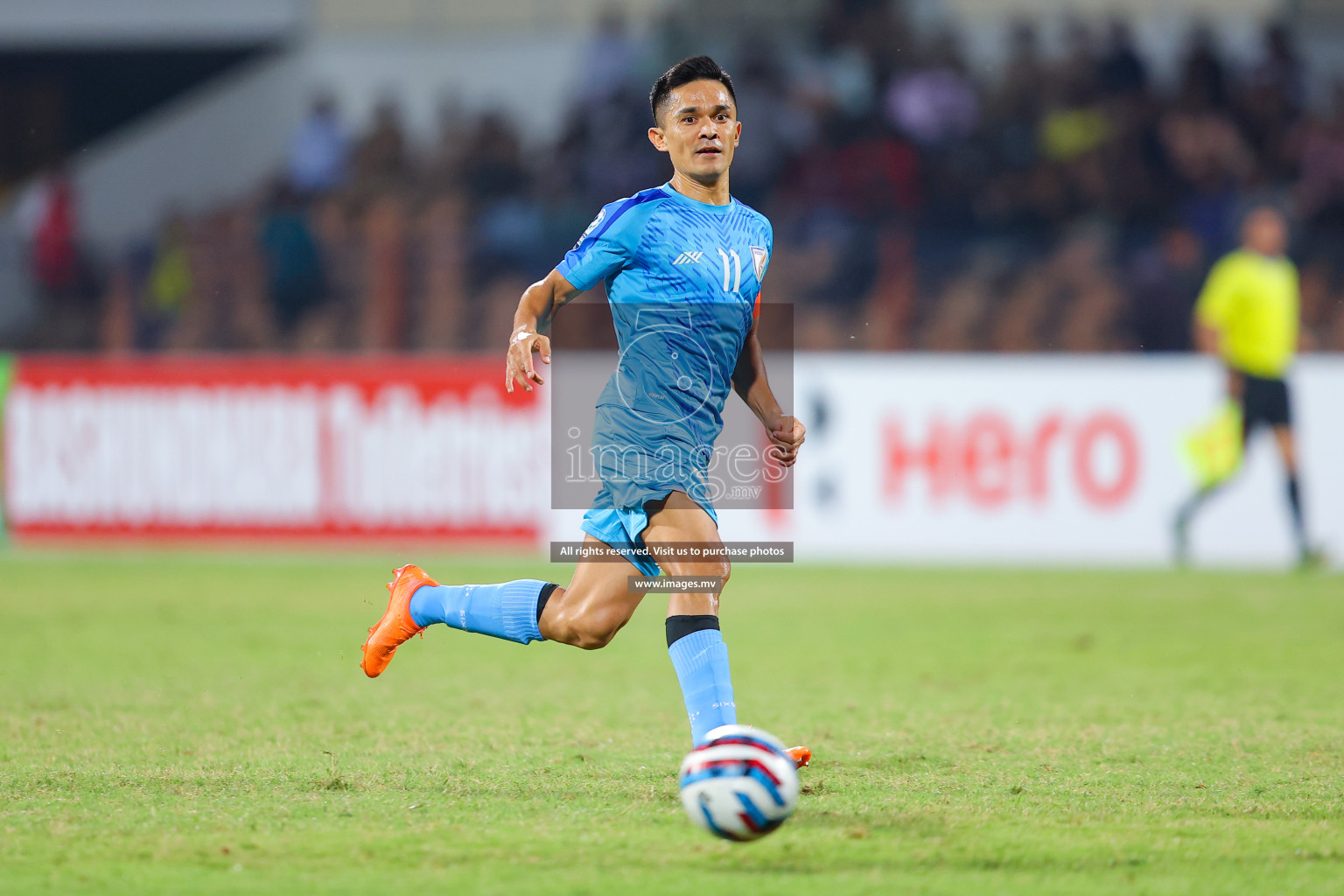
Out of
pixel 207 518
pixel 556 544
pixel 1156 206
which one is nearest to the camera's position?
pixel 556 544

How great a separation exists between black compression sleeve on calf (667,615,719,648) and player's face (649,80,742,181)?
4.31ft

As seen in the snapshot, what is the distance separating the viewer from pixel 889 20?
52.2ft

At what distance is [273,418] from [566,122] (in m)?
4.68

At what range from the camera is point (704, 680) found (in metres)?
4.47

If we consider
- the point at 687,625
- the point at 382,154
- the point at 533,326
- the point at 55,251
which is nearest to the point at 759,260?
the point at 533,326

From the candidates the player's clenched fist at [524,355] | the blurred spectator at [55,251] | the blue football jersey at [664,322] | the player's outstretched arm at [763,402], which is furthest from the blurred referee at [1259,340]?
the blurred spectator at [55,251]

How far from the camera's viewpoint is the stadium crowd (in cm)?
Result: 1312

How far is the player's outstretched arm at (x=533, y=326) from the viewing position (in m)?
4.52

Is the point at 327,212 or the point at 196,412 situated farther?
the point at 327,212

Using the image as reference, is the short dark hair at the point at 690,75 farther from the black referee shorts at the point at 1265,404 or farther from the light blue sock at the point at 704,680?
the black referee shorts at the point at 1265,404

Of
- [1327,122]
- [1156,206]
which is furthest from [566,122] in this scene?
[1327,122]

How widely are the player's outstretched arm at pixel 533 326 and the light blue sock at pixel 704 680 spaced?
843 millimetres

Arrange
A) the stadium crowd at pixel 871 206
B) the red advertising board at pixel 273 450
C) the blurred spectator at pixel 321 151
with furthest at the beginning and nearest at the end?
the blurred spectator at pixel 321 151
the stadium crowd at pixel 871 206
the red advertising board at pixel 273 450

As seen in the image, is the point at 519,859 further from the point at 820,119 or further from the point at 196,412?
the point at 820,119
